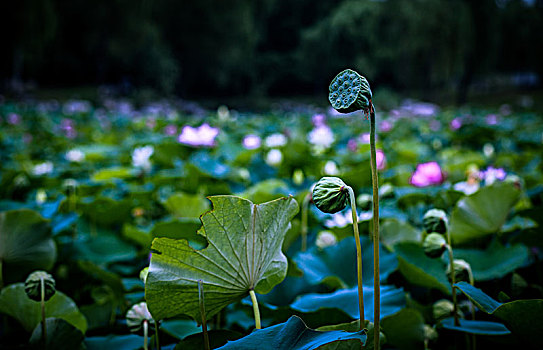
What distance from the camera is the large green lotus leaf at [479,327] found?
1.26ft

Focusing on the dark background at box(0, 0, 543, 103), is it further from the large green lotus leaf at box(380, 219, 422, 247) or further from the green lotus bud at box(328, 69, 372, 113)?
the green lotus bud at box(328, 69, 372, 113)

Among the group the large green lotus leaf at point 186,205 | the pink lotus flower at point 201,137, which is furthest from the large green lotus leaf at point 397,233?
the pink lotus flower at point 201,137

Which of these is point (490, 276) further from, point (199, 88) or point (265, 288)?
point (199, 88)

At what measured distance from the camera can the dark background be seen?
→ 1012 cm

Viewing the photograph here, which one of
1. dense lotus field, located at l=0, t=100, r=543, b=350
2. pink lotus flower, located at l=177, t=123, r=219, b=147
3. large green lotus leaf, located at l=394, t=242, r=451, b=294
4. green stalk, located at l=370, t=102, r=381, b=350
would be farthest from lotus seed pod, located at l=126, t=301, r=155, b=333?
pink lotus flower, located at l=177, t=123, r=219, b=147

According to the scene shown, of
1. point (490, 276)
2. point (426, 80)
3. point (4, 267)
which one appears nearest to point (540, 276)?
point (490, 276)

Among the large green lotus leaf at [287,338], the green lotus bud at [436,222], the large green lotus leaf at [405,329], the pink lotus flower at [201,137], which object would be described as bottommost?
the large green lotus leaf at [405,329]

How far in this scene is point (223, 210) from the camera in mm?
345

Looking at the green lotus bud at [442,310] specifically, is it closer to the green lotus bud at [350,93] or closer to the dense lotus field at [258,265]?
the dense lotus field at [258,265]

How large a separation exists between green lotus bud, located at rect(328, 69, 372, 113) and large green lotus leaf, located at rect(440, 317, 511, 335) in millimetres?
228

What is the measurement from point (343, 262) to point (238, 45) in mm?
14297

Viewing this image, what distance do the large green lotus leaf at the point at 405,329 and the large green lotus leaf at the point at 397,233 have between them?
234mm

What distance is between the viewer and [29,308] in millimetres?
468

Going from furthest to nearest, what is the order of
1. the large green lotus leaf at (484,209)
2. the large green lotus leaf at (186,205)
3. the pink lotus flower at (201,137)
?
the pink lotus flower at (201,137) < the large green lotus leaf at (186,205) < the large green lotus leaf at (484,209)
